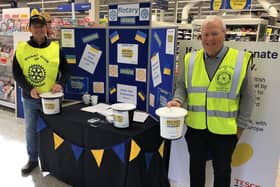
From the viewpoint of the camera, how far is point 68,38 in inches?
112

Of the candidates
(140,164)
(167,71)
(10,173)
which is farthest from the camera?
(10,173)

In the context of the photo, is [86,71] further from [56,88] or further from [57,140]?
[57,140]

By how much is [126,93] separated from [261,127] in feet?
4.17

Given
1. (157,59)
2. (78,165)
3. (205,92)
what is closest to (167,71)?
(157,59)

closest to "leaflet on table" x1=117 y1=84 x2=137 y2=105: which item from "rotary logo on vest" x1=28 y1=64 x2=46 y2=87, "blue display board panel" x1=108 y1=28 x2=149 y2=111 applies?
"blue display board panel" x1=108 y1=28 x2=149 y2=111

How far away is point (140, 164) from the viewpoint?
1.98m

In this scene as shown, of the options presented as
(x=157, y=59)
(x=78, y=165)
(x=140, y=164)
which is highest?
(x=157, y=59)

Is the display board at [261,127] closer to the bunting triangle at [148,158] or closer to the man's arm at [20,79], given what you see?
the bunting triangle at [148,158]

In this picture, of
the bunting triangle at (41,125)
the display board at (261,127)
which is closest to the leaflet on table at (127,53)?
the display board at (261,127)

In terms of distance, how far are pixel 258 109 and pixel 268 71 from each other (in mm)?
323

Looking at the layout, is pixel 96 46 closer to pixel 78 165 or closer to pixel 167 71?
pixel 167 71

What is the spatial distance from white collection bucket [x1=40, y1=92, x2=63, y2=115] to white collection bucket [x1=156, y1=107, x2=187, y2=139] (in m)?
1.10

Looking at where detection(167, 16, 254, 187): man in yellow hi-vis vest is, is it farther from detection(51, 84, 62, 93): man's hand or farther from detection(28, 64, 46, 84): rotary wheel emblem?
detection(28, 64, 46, 84): rotary wheel emblem

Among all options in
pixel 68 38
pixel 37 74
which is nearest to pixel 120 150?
pixel 37 74
